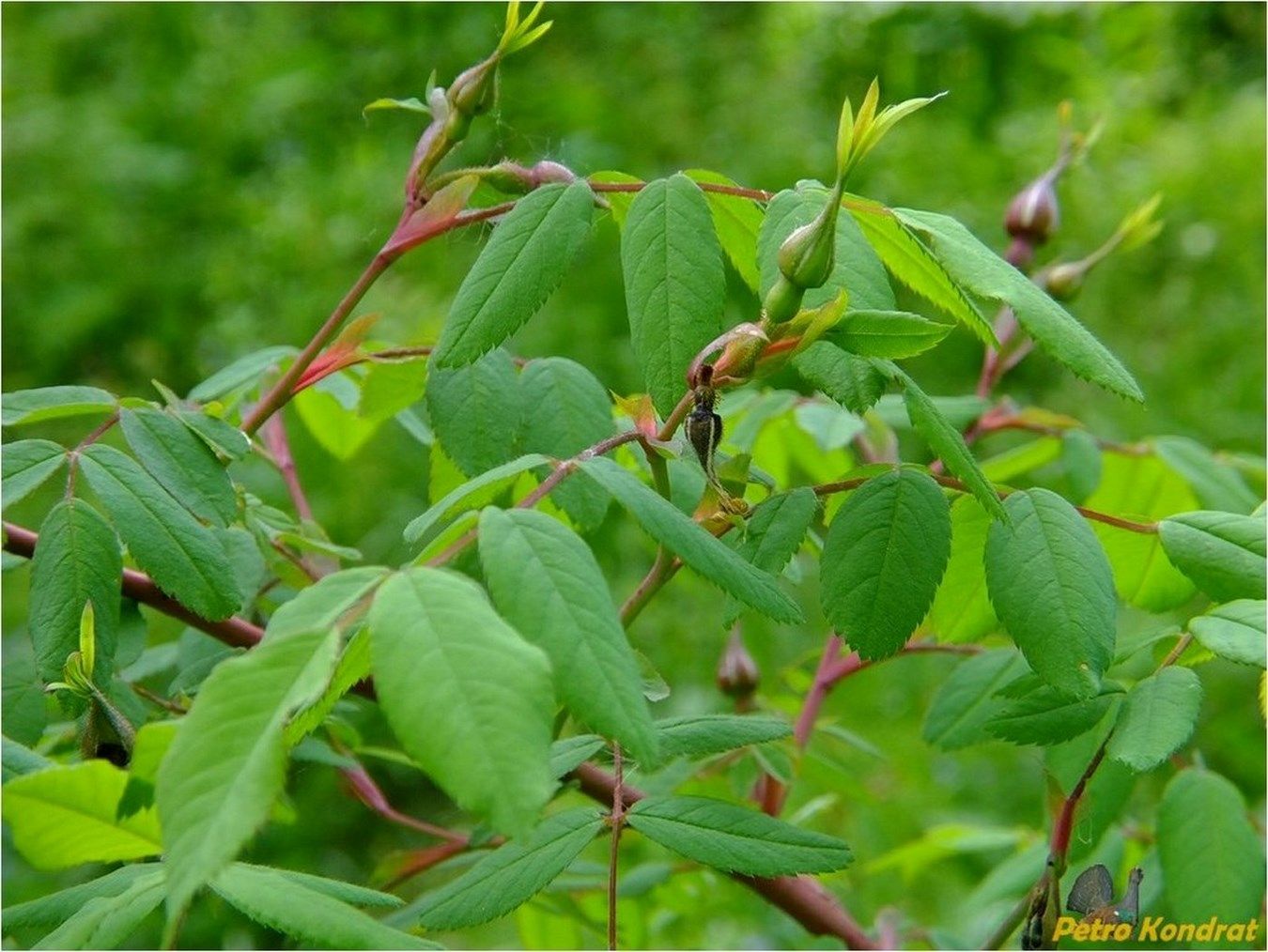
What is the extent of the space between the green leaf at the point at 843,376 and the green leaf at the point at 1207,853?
38 cm

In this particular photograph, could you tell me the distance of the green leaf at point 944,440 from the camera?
0.59m

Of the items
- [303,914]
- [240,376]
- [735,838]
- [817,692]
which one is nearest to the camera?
[303,914]

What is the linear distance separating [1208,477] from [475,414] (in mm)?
535

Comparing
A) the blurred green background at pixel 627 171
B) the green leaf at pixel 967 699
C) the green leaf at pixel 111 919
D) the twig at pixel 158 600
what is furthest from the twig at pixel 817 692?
the blurred green background at pixel 627 171

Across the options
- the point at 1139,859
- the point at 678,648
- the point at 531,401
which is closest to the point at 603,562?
the point at 678,648

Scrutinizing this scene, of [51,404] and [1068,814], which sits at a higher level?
[51,404]

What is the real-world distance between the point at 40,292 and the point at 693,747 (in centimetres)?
269

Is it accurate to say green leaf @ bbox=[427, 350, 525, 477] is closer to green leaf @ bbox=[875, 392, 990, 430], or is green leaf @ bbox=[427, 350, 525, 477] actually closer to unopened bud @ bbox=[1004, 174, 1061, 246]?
green leaf @ bbox=[875, 392, 990, 430]

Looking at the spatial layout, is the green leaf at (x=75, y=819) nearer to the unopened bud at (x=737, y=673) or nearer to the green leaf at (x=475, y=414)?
the green leaf at (x=475, y=414)

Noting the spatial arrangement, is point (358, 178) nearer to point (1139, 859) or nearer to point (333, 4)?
point (333, 4)

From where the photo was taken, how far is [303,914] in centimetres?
53

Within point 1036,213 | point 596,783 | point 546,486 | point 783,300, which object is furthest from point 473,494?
point 1036,213

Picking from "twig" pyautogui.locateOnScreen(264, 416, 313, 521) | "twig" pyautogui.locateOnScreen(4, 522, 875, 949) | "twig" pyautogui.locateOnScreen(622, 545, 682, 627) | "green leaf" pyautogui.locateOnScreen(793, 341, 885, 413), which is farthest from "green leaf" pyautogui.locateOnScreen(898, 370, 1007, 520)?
"twig" pyautogui.locateOnScreen(264, 416, 313, 521)

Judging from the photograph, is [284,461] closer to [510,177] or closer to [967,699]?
[510,177]
